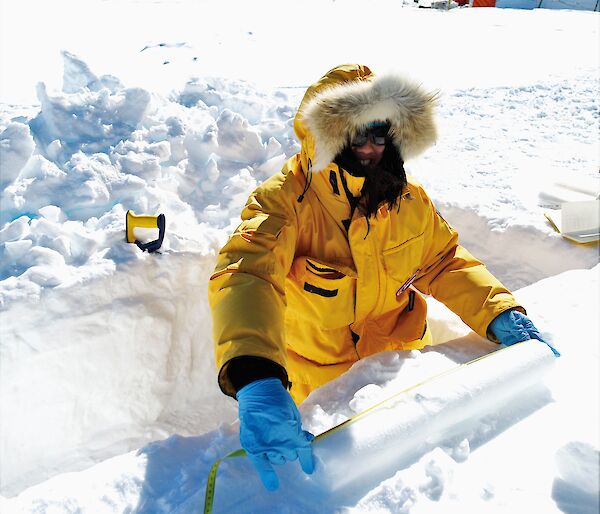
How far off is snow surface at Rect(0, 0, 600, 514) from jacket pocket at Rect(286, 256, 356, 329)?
0.25m

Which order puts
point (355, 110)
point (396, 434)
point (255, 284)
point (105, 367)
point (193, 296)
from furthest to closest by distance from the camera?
point (193, 296) → point (105, 367) → point (355, 110) → point (255, 284) → point (396, 434)

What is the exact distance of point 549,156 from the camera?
3.80 meters

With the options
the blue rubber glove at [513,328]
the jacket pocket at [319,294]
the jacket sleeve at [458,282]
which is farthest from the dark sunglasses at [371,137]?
the blue rubber glove at [513,328]

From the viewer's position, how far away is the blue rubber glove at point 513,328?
1652 mm

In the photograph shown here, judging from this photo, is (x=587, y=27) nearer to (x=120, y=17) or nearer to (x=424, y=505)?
(x=120, y=17)

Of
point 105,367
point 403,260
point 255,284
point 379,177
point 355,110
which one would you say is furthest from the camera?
point 105,367

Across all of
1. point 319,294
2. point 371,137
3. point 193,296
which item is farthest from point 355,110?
point 193,296

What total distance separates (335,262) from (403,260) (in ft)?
0.88

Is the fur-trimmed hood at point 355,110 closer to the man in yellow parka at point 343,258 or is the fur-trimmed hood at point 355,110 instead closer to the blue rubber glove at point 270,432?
the man in yellow parka at point 343,258

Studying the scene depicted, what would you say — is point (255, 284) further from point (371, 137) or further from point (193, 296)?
point (193, 296)

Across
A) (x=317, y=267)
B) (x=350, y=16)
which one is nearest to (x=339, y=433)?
(x=317, y=267)

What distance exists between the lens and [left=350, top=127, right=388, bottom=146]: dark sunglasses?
1695 millimetres

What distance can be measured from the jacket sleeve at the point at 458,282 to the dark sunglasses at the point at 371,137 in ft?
1.05

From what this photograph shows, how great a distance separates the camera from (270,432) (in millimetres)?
1218
